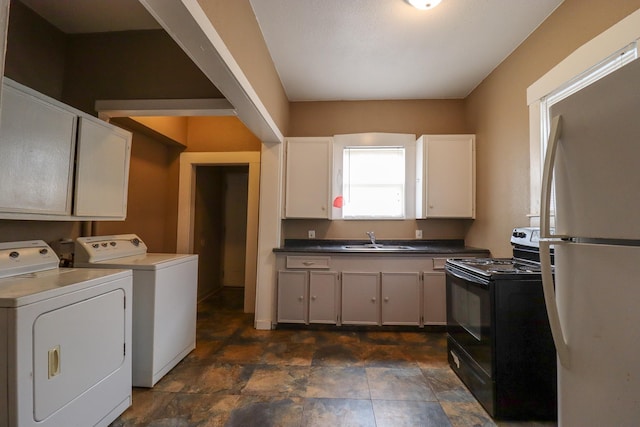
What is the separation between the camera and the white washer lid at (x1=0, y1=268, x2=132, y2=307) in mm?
1110

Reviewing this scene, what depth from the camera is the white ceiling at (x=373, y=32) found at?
2008mm

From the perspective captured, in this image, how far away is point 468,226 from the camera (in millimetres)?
3285

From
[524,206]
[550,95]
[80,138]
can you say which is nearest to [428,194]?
[524,206]

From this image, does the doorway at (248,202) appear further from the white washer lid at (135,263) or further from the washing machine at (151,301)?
the white washer lid at (135,263)

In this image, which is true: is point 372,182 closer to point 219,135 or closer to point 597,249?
point 219,135

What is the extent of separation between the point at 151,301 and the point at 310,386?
127cm

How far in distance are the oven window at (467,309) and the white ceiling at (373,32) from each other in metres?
2.07

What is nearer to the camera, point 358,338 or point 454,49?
point 454,49

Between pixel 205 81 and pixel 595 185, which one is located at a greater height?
pixel 205 81

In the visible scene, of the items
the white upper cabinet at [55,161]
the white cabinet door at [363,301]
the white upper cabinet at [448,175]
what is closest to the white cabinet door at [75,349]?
the white upper cabinet at [55,161]

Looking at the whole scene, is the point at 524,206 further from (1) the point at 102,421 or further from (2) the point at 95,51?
(2) the point at 95,51

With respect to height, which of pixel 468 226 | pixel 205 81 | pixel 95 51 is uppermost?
pixel 95 51

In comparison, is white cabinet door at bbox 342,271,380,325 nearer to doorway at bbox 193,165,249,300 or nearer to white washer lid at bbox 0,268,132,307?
white washer lid at bbox 0,268,132,307

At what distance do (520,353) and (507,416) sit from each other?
1.26ft
